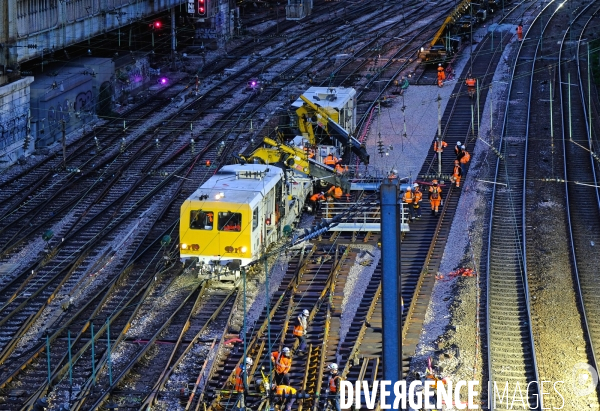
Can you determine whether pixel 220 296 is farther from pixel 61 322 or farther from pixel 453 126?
pixel 453 126

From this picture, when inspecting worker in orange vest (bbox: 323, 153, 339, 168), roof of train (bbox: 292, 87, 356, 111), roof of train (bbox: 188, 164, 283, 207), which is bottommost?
worker in orange vest (bbox: 323, 153, 339, 168)

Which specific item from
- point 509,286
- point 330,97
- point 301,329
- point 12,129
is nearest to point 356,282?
point 509,286

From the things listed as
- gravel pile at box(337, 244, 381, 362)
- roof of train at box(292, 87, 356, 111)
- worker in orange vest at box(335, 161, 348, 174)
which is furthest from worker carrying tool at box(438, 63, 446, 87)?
gravel pile at box(337, 244, 381, 362)

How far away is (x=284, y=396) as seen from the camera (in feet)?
75.1

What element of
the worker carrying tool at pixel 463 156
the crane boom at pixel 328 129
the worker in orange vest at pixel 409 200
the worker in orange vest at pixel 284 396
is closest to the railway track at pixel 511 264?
the worker carrying tool at pixel 463 156

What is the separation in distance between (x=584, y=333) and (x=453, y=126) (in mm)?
21474

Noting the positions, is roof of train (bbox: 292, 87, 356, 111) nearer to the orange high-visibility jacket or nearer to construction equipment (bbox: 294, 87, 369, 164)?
construction equipment (bbox: 294, 87, 369, 164)

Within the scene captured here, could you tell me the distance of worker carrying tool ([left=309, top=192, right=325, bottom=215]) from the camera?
35969mm

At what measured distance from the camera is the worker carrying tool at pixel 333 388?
2322 centimetres

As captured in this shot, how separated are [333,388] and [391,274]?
239 inches

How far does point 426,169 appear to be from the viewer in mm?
41125

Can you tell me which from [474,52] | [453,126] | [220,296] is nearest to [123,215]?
[220,296]

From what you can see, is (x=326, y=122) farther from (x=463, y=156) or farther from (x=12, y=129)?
(x=12, y=129)

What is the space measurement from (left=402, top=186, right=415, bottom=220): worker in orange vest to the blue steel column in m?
15.9
